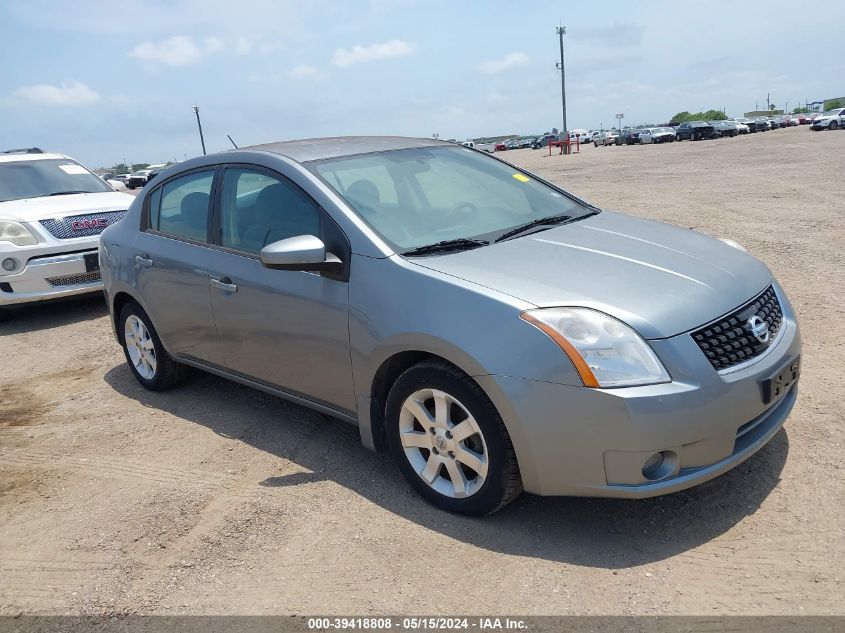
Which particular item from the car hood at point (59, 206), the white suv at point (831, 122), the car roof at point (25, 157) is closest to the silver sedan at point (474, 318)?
the car hood at point (59, 206)

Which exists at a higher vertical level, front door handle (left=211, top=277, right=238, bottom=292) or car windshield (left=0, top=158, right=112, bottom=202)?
car windshield (left=0, top=158, right=112, bottom=202)

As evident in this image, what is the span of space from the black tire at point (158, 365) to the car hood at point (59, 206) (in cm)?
293

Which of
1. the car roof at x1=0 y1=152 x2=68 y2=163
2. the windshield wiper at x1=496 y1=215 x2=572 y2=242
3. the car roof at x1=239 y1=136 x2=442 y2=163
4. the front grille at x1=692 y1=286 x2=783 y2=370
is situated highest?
the car roof at x1=0 y1=152 x2=68 y2=163

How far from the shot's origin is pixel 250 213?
4.29 metres

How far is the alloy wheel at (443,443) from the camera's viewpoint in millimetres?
3193

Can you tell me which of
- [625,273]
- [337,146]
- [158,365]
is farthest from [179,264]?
[625,273]

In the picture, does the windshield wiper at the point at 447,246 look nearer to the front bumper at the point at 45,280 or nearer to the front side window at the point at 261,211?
the front side window at the point at 261,211

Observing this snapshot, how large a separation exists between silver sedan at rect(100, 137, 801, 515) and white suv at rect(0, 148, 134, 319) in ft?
12.2

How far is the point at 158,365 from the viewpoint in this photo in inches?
207

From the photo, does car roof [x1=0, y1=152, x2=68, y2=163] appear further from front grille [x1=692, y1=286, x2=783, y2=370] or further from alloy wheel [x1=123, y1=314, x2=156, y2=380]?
front grille [x1=692, y1=286, x2=783, y2=370]

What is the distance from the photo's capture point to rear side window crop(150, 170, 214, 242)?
15.1ft

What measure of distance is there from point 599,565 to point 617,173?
19392 millimetres

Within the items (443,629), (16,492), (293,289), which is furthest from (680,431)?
(16,492)

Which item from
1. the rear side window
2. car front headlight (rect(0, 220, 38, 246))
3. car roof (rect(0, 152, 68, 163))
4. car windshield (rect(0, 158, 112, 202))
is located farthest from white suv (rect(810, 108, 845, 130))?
the rear side window
